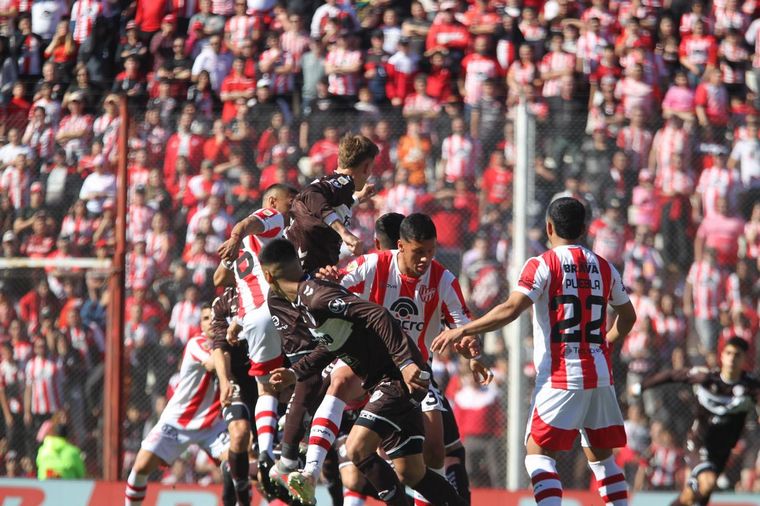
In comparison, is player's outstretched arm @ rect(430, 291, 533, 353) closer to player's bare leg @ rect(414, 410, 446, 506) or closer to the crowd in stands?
player's bare leg @ rect(414, 410, 446, 506)

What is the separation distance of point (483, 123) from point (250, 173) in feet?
7.39

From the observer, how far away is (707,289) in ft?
39.8

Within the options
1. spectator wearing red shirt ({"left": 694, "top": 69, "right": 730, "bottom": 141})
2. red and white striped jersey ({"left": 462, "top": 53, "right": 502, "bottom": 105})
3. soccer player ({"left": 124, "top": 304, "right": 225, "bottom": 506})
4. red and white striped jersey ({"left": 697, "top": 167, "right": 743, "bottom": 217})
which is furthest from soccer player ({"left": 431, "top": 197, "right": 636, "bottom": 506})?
red and white striped jersey ({"left": 462, "top": 53, "right": 502, "bottom": 105})

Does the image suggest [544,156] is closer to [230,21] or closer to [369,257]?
[369,257]

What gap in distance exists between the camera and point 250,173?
1279cm

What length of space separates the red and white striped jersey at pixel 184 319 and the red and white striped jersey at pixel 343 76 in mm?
3426

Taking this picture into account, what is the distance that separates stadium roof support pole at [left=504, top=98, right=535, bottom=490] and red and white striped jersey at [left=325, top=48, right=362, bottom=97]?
10.8 feet

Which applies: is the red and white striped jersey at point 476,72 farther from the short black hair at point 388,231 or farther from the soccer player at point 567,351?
the soccer player at point 567,351

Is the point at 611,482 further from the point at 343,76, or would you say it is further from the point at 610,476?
the point at 343,76

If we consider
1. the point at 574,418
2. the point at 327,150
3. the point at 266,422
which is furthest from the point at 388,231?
the point at 327,150

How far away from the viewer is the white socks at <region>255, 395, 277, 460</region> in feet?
31.1

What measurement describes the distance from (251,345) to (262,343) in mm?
93

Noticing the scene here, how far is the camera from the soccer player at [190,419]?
10586mm

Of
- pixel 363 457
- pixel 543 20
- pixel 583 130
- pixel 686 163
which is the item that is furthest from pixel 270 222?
pixel 543 20
